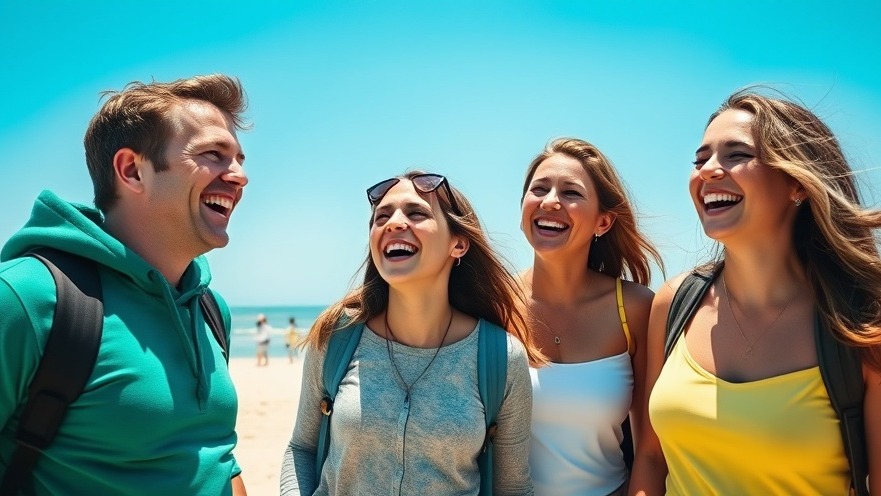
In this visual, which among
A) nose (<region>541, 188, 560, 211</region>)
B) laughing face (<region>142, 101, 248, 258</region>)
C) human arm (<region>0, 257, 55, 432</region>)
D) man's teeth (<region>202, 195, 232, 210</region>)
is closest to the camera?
human arm (<region>0, 257, 55, 432</region>)

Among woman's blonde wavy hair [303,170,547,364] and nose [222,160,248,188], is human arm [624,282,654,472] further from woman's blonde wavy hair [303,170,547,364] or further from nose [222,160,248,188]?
nose [222,160,248,188]

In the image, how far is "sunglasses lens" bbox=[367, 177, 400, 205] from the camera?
13.4ft

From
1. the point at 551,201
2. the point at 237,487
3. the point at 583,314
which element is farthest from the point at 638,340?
the point at 237,487

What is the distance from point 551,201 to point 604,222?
0.57 m

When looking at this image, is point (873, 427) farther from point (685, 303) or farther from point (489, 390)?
point (489, 390)

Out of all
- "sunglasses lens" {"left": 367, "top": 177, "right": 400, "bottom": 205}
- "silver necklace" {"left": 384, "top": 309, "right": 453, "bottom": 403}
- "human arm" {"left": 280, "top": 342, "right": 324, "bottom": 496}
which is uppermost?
"sunglasses lens" {"left": 367, "top": 177, "right": 400, "bottom": 205}

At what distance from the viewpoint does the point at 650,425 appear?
393 cm

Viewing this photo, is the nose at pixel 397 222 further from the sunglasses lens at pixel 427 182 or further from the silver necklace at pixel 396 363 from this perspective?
the silver necklace at pixel 396 363

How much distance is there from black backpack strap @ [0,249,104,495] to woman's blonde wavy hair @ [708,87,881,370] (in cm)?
332

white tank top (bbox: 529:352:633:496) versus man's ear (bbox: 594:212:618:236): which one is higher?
man's ear (bbox: 594:212:618:236)

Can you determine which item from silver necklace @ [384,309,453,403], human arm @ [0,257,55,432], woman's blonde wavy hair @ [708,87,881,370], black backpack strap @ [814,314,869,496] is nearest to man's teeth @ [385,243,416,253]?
silver necklace @ [384,309,453,403]

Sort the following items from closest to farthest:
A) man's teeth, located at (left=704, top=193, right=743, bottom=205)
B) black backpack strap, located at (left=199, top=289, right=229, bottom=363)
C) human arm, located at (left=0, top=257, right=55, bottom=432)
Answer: human arm, located at (left=0, top=257, right=55, bottom=432), man's teeth, located at (left=704, top=193, right=743, bottom=205), black backpack strap, located at (left=199, top=289, right=229, bottom=363)

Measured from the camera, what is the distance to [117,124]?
10.5 feet

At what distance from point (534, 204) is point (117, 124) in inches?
106
